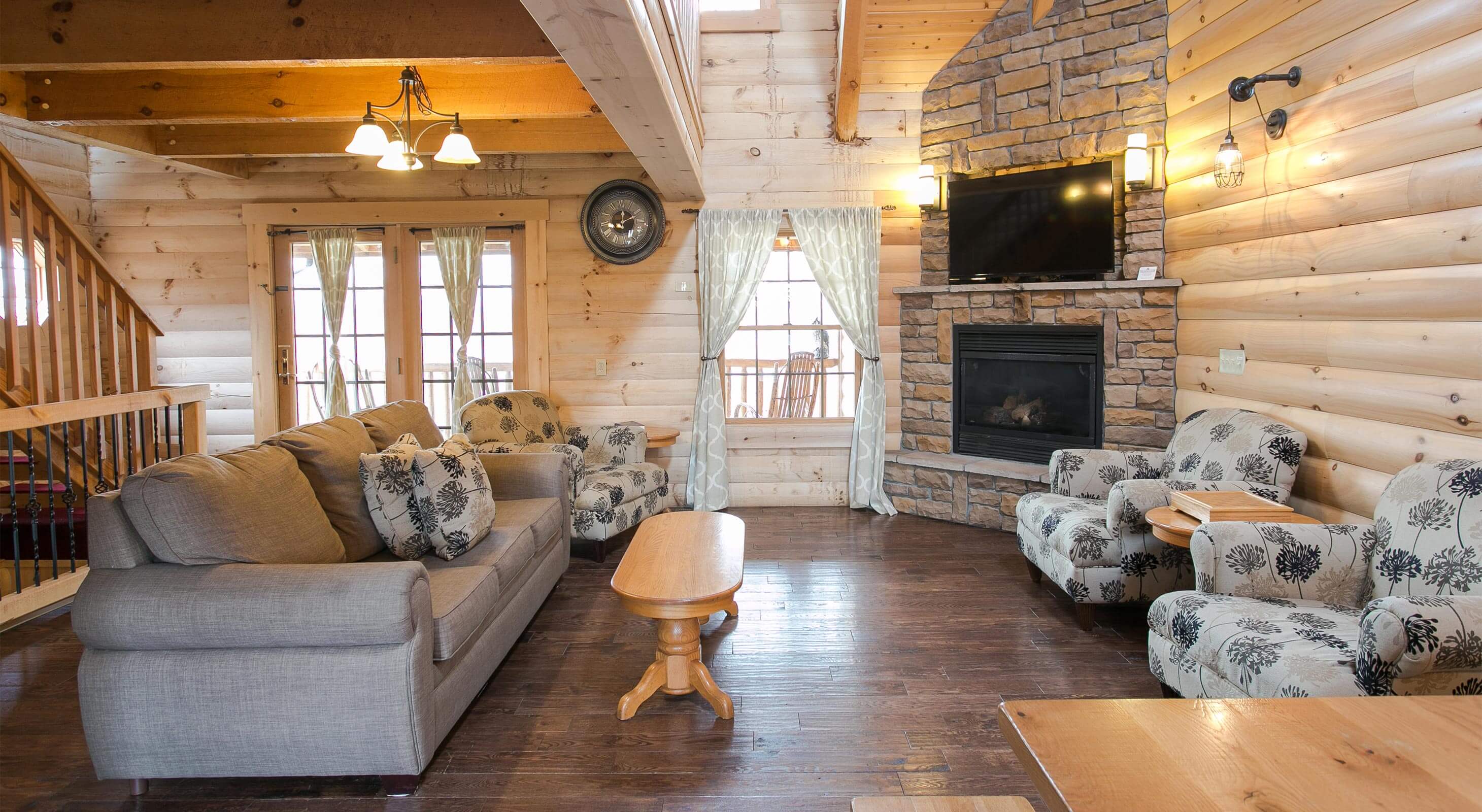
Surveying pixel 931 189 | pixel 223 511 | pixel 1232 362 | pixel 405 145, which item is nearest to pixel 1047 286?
pixel 931 189

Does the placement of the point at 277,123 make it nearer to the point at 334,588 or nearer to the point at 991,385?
the point at 334,588

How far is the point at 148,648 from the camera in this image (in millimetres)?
2273

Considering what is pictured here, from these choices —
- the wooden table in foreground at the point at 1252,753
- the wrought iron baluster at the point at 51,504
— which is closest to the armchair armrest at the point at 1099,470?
the wooden table in foreground at the point at 1252,753

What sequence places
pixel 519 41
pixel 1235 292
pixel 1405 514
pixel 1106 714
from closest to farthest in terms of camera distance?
pixel 1106 714, pixel 1405 514, pixel 519 41, pixel 1235 292

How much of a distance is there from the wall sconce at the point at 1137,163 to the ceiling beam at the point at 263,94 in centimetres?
295

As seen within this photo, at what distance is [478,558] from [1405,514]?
9.78 ft

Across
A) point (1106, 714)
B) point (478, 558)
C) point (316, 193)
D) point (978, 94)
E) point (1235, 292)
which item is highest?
point (978, 94)

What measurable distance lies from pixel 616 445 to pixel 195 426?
2466 millimetres

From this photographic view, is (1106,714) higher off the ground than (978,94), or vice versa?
(978,94)

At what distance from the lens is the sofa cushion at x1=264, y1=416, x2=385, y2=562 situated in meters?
2.94

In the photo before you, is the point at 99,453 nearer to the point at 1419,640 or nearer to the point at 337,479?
the point at 337,479

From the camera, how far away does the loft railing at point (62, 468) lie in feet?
12.3

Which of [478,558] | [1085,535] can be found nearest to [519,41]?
[478,558]

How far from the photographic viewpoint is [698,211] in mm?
5918
